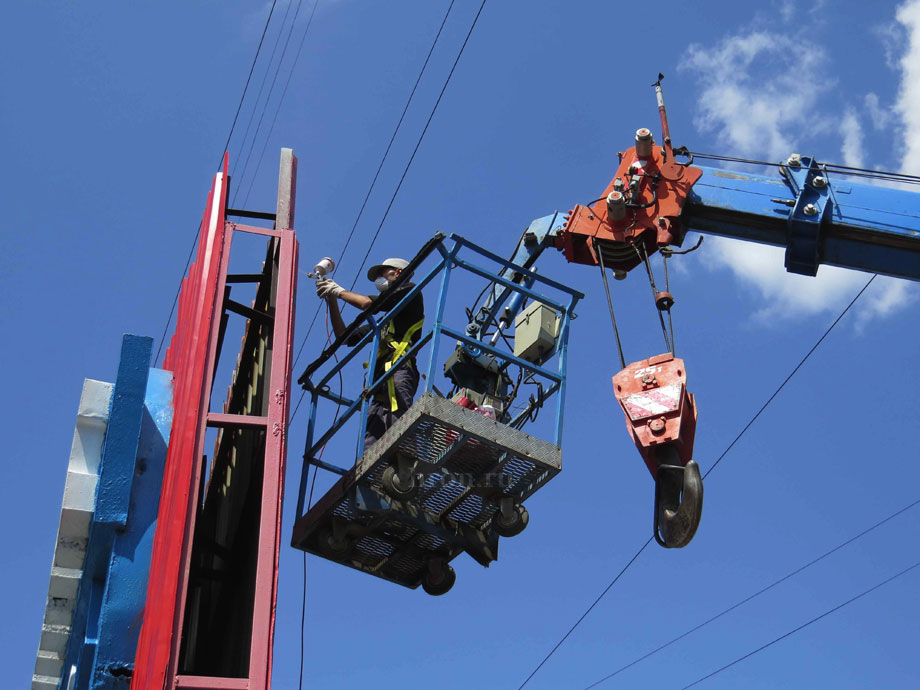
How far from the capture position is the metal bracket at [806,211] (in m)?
13.3

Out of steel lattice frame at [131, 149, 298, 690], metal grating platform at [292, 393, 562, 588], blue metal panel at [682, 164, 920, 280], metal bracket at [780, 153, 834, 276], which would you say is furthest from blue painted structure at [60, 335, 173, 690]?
metal bracket at [780, 153, 834, 276]

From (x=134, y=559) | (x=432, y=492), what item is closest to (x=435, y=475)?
(x=432, y=492)

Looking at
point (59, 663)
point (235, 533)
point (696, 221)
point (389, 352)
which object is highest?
point (696, 221)

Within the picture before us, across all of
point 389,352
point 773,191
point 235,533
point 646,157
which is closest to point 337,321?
point 389,352

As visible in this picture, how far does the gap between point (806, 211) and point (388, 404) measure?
4.68 m

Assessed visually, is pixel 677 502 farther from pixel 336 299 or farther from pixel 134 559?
pixel 134 559

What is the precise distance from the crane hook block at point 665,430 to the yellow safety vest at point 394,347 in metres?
1.97

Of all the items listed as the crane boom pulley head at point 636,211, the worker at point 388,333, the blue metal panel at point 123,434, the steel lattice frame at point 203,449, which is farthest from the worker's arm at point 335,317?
the crane boom pulley head at point 636,211

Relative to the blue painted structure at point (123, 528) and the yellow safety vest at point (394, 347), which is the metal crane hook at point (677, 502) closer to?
the yellow safety vest at point (394, 347)

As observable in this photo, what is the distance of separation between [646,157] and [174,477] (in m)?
5.89

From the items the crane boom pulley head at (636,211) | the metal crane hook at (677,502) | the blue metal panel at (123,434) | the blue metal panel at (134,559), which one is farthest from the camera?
the crane boom pulley head at (636,211)

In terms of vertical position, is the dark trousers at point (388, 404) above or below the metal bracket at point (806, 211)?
below

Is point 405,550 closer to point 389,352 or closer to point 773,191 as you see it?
point 389,352

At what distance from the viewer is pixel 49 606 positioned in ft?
42.5
